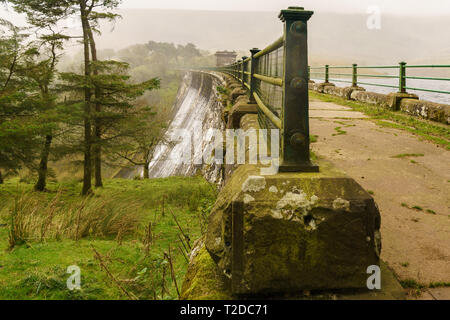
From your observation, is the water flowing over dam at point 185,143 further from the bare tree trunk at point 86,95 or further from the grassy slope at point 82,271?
the grassy slope at point 82,271

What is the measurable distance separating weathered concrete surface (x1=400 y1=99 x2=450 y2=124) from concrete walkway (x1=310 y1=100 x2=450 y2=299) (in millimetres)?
1359

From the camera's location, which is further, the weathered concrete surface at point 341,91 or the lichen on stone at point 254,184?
the weathered concrete surface at point 341,91

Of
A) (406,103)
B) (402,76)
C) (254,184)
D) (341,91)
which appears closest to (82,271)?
(254,184)

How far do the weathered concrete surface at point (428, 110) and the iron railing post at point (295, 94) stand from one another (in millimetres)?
6077

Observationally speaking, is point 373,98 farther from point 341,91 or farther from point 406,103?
point 341,91

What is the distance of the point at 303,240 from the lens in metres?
1.38

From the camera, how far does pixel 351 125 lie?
6355mm

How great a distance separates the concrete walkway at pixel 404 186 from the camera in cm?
192

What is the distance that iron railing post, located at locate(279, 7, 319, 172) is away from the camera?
1.54 metres

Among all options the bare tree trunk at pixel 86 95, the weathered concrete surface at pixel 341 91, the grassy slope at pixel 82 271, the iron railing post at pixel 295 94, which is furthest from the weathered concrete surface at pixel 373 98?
the bare tree trunk at pixel 86 95

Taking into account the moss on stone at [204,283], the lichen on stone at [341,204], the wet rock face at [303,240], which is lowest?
the moss on stone at [204,283]

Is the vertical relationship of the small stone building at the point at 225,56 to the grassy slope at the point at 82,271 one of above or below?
above

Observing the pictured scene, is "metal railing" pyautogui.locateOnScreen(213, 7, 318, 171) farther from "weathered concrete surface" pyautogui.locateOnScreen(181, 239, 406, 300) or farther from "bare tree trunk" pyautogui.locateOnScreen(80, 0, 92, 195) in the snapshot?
"bare tree trunk" pyautogui.locateOnScreen(80, 0, 92, 195)

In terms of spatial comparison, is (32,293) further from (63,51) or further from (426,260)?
(63,51)
